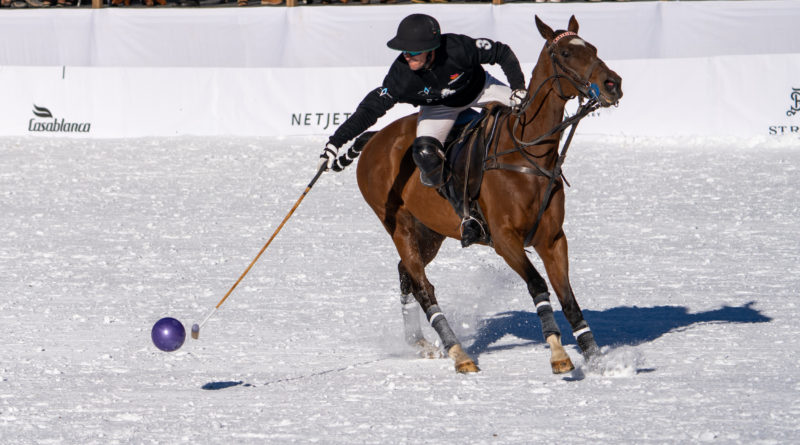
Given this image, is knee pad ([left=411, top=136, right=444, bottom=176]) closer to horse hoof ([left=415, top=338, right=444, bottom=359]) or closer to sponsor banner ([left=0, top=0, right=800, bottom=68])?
horse hoof ([left=415, top=338, right=444, bottom=359])

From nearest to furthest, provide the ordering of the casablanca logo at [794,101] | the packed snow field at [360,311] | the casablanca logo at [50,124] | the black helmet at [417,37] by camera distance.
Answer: the packed snow field at [360,311] → the black helmet at [417,37] → the casablanca logo at [794,101] → the casablanca logo at [50,124]

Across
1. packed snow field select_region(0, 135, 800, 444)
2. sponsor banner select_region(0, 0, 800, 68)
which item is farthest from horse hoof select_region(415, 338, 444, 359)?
sponsor banner select_region(0, 0, 800, 68)

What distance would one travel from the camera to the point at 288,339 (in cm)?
784

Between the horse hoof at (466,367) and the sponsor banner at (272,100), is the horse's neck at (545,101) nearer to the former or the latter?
the horse hoof at (466,367)

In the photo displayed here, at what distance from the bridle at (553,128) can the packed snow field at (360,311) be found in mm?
1118

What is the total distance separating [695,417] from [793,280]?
4.42m

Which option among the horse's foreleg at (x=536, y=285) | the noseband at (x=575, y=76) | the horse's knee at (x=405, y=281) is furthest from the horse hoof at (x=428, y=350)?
the noseband at (x=575, y=76)

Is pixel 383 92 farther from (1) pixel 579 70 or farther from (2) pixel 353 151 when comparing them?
(1) pixel 579 70

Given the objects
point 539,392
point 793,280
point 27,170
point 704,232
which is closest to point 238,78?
point 27,170

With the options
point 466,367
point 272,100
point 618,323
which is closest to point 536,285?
point 466,367

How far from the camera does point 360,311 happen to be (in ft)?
28.7

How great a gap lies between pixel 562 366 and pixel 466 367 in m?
0.66

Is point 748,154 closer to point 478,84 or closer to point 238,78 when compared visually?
point 238,78

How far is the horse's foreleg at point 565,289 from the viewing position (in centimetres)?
665
